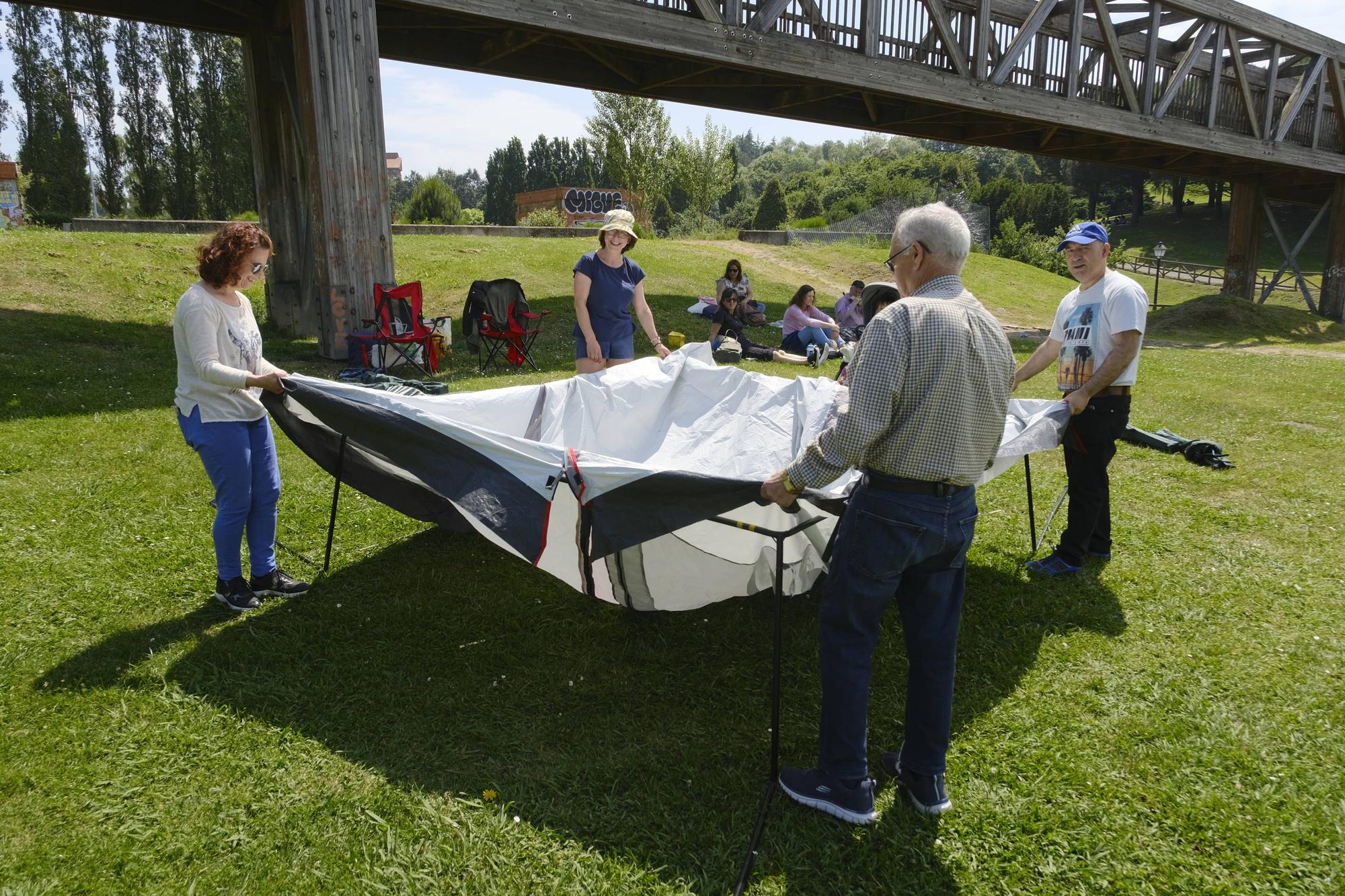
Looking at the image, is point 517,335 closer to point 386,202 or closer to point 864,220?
point 386,202

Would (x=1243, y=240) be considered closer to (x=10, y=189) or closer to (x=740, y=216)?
(x=10, y=189)

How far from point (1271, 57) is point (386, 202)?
1869 centimetres

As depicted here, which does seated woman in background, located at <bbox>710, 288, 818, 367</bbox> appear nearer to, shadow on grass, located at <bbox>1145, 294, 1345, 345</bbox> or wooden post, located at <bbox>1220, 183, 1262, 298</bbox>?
shadow on grass, located at <bbox>1145, 294, 1345, 345</bbox>

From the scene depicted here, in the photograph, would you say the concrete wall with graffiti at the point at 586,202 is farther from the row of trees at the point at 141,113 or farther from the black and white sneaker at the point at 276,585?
the black and white sneaker at the point at 276,585

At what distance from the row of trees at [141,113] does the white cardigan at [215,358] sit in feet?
120

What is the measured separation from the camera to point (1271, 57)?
17.5 m

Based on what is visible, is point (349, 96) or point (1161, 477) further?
point (349, 96)

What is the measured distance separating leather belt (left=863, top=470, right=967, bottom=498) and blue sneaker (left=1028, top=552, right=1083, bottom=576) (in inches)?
97.0

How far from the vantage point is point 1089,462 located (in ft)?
14.6

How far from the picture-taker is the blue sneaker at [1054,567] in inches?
180

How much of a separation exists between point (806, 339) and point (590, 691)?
8949 mm

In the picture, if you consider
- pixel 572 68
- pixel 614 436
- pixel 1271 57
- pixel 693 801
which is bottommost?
pixel 693 801

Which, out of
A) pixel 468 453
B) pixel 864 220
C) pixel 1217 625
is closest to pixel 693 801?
pixel 468 453

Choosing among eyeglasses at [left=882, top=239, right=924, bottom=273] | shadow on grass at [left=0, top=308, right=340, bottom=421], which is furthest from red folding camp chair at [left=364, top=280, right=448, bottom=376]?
eyeglasses at [left=882, top=239, right=924, bottom=273]
